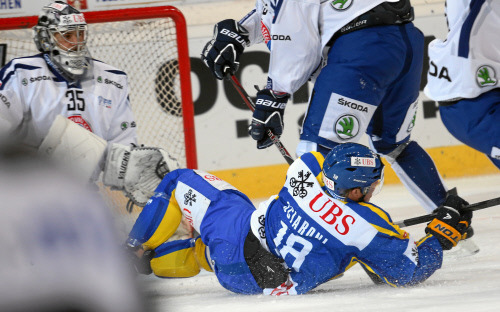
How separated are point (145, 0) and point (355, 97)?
226 centimetres

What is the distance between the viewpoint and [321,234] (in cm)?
212

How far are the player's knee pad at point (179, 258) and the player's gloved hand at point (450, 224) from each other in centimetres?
85

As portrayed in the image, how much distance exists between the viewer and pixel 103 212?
0.46 metres

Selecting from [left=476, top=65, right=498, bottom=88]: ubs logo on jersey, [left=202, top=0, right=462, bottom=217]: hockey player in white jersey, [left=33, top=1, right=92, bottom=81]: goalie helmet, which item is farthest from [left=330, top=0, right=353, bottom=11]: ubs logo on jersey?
[left=33, top=1, right=92, bottom=81]: goalie helmet

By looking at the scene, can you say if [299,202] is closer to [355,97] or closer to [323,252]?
[323,252]

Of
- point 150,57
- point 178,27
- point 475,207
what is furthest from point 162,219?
point 150,57

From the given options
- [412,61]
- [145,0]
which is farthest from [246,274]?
[145,0]

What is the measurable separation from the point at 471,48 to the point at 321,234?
2.64ft

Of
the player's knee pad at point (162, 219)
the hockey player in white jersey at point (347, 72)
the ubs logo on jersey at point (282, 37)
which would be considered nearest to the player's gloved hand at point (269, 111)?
the hockey player in white jersey at point (347, 72)

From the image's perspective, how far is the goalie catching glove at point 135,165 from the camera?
3.16 metres

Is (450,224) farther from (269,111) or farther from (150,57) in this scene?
(150,57)

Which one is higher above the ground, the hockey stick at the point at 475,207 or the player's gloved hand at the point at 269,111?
the player's gloved hand at the point at 269,111

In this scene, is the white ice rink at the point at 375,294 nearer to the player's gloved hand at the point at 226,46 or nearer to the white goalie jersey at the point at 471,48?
the white goalie jersey at the point at 471,48

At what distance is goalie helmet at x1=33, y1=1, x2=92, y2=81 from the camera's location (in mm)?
3279
